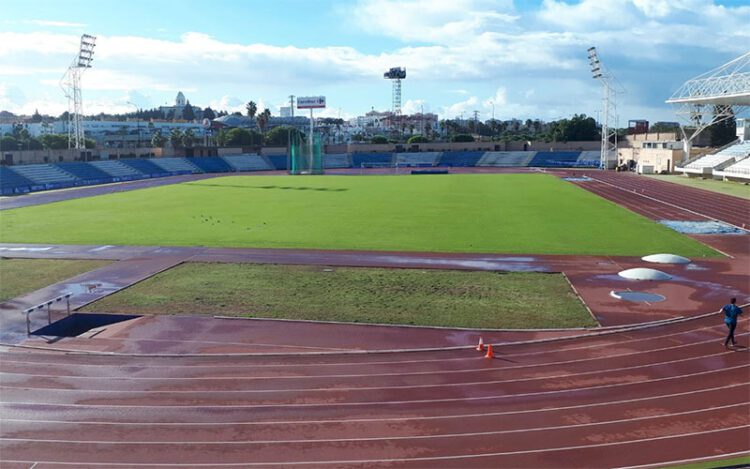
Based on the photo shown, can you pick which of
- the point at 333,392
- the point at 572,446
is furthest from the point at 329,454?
the point at 572,446

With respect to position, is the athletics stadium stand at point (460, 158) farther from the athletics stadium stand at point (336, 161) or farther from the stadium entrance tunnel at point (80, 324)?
the stadium entrance tunnel at point (80, 324)

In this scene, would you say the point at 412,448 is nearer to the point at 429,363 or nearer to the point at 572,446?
A: the point at 572,446

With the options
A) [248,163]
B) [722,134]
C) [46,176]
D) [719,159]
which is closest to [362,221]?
[46,176]

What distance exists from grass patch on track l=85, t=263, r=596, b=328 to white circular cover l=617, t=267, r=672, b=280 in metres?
2.47

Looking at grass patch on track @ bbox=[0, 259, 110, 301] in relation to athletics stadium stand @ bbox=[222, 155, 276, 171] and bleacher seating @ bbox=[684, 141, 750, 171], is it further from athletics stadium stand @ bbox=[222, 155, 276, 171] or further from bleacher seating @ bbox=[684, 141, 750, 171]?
athletics stadium stand @ bbox=[222, 155, 276, 171]

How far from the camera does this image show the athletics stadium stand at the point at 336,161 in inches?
4414

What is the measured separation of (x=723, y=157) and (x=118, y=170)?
252 ft

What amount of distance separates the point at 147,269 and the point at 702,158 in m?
74.3

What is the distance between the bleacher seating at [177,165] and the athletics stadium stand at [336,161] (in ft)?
80.7

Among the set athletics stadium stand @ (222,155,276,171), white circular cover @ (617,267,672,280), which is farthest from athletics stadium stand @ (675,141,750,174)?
athletics stadium stand @ (222,155,276,171)

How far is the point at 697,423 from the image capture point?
1195 centimetres

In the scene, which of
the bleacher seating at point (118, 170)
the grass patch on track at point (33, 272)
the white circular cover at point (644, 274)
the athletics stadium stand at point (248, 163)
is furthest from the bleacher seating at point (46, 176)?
the white circular cover at point (644, 274)

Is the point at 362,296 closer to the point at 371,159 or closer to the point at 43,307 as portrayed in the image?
the point at 43,307

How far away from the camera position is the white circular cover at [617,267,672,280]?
23.3 m
